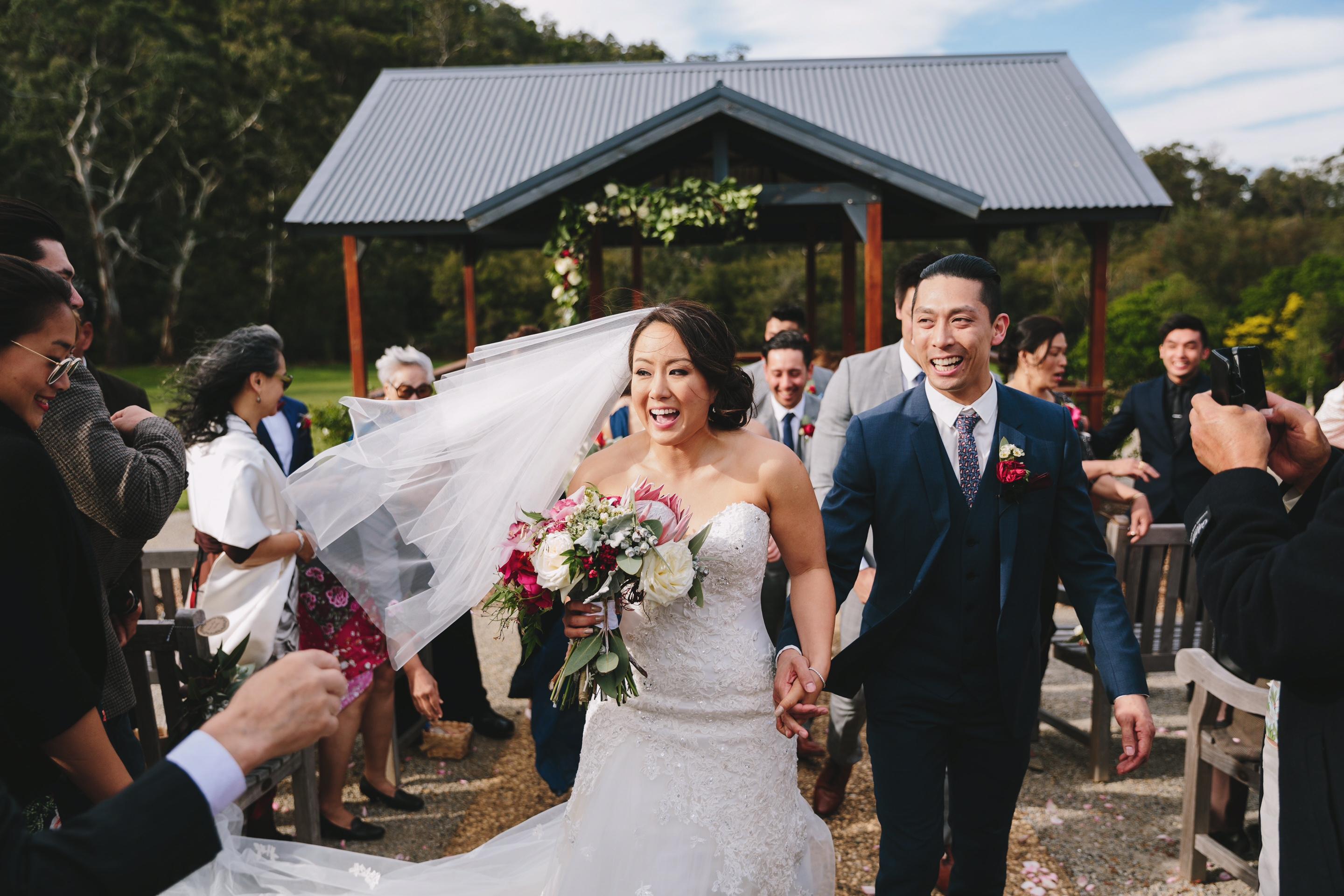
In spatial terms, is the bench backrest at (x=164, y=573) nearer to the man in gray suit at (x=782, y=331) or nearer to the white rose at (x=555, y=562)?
the white rose at (x=555, y=562)

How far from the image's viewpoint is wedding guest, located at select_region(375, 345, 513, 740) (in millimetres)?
5012

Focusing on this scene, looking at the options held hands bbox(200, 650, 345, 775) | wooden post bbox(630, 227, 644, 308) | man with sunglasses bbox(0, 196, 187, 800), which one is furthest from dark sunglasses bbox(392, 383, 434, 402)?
wooden post bbox(630, 227, 644, 308)

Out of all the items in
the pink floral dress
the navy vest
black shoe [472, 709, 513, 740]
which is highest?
the navy vest

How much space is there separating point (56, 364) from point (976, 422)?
2.60 m

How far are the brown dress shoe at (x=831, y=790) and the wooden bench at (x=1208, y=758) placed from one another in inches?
58.5

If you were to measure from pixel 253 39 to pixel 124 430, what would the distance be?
49155 mm

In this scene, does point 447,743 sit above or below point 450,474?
below

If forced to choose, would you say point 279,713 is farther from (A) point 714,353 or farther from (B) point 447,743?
(B) point 447,743

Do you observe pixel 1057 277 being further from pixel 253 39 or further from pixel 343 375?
pixel 253 39

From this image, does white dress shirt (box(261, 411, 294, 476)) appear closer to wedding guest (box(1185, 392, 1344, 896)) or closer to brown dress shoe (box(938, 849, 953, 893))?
brown dress shoe (box(938, 849, 953, 893))

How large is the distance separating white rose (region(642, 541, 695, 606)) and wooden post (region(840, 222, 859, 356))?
10586 mm

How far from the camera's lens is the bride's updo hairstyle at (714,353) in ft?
9.76

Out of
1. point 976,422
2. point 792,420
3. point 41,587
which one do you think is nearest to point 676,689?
point 976,422

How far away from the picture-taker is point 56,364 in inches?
77.9
